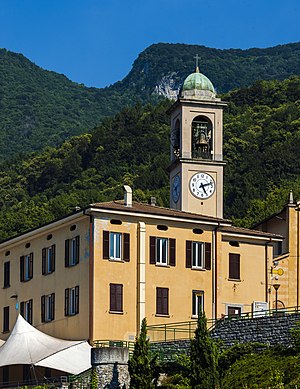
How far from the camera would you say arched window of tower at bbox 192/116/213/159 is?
228 feet

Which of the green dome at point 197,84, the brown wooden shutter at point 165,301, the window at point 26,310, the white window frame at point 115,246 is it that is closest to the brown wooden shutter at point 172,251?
the brown wooden shutter at point 165,301

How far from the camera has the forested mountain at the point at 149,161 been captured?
11588cm

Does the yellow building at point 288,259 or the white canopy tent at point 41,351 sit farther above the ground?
the yellow building at point 288,259

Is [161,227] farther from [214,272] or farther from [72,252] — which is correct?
[72,252]

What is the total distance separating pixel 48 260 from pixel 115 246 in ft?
16.2

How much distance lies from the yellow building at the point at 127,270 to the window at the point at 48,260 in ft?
0.16

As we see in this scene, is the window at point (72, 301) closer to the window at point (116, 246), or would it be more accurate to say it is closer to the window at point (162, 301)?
the window at point (116, 246)

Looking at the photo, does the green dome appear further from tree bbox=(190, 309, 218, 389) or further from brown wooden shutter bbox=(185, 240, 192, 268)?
tree bbox=(190, 309, 218, 389)

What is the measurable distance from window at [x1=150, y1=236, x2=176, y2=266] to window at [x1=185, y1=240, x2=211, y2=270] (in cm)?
81

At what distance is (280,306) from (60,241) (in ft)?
37.8

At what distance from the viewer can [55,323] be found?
199 feet

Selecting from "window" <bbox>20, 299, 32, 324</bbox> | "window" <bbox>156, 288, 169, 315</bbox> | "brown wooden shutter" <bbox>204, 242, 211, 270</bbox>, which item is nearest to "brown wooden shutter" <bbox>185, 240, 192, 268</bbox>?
"brown wooden shutter" <bbox>204, 242, 211, 270</bbox>

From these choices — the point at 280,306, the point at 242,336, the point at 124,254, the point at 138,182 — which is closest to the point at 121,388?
the point at 242,336

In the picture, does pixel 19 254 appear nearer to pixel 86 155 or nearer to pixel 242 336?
pixel 242 336
